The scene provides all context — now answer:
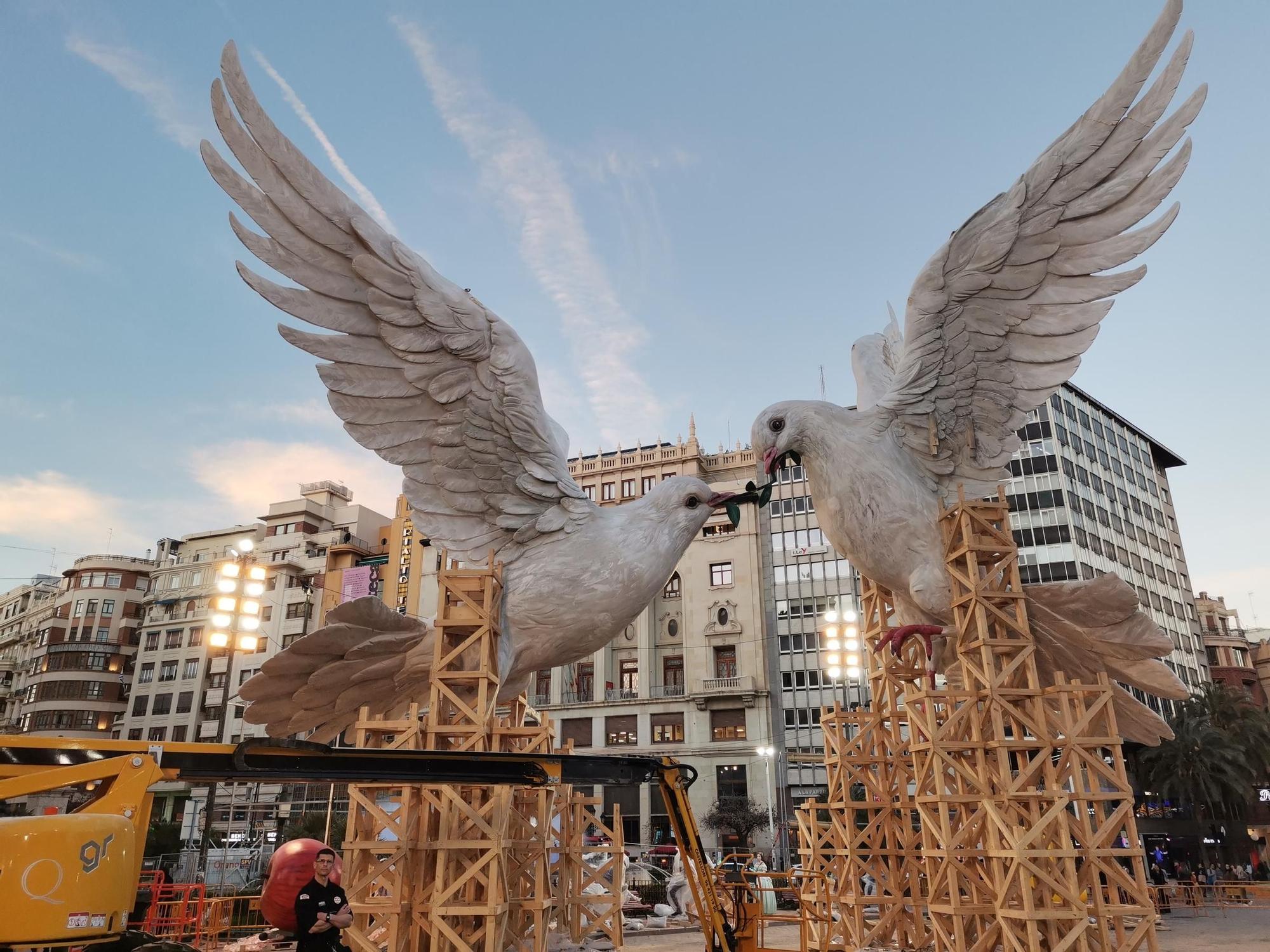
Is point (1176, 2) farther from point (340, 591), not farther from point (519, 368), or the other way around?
point (340, 591)

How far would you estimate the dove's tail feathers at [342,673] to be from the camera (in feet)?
24.6

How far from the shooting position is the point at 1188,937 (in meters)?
14.6

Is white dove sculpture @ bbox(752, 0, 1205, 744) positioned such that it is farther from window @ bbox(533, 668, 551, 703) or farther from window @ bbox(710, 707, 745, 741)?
window @ bbox(533, 668, 551, 703)

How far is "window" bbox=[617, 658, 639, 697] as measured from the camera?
38.0 metres

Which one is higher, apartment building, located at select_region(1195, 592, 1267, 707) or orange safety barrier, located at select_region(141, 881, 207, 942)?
apartment building, located at select_region(1195, 592, 1267, 707)

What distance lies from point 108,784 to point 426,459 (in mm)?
3711

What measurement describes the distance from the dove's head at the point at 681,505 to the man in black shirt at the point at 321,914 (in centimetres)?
412

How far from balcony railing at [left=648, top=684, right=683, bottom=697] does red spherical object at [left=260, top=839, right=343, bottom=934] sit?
30.5 m

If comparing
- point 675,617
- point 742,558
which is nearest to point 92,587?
point 675,617

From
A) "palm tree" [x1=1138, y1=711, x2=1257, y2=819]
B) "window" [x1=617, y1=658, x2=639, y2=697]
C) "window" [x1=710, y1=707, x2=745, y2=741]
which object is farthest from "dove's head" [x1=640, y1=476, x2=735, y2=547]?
"window" [x1=617, y1=658, x2=639, y2=697]

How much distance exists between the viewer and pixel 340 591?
43500 millimetres

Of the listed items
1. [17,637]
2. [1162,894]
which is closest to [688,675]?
Answer: [1162,894]

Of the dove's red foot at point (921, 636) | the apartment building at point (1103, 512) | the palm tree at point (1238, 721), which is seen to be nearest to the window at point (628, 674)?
the apartment building at point (1103, 512)

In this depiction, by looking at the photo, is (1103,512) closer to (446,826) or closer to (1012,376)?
(1012,376)
